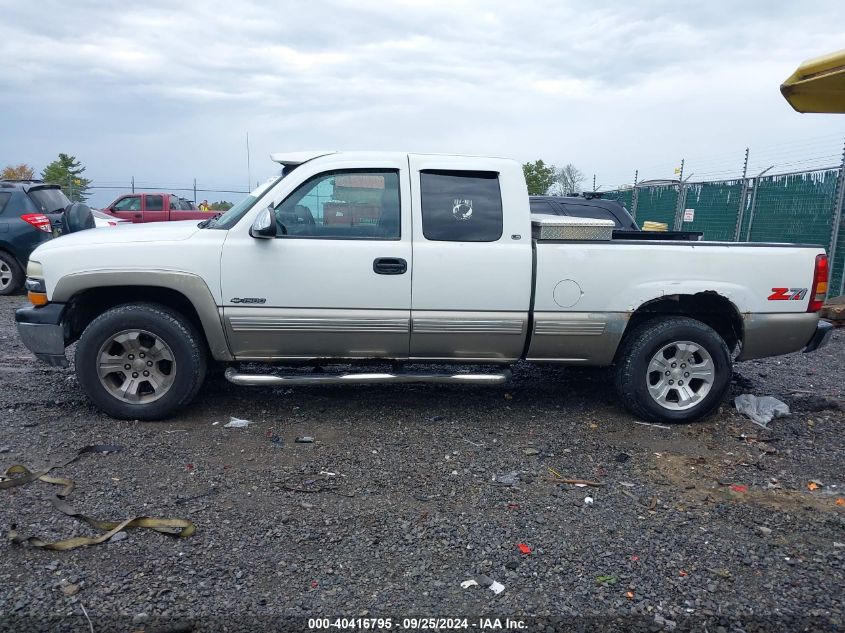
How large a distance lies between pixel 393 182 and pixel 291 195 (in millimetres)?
729

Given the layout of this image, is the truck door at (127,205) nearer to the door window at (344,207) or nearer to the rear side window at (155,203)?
the rear side window at (155,203)

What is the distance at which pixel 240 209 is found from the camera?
4871mm

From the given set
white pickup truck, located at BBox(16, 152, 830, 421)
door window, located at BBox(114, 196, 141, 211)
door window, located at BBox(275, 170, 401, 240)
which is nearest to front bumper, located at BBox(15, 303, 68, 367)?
white pickup truck, located at BBox(16, 152, 830, 421)

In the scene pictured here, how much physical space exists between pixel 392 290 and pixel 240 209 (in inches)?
50.9

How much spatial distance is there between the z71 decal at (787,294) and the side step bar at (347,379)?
6.91 ft

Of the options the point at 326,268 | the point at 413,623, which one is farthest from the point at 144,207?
the point at 413,623

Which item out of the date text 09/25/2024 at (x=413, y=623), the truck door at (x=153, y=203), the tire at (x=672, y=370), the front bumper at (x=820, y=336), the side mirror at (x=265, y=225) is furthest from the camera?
the truck door at (x=153, y=203)

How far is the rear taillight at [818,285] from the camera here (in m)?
4.91

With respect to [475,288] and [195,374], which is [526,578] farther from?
[195,374]

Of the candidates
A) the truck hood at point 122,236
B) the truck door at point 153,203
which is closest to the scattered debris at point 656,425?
the truck hood at point 122,236

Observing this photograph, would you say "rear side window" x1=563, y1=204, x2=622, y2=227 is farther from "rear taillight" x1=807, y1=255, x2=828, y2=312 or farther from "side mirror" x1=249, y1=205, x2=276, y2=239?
"side mirror" x1=249, y1=205, x2=276, y2=239

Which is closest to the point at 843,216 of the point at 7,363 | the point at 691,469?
the point at 691,469

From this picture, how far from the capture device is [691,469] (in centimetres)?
426

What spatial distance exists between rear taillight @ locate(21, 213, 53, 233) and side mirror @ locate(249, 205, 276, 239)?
26.2ft
